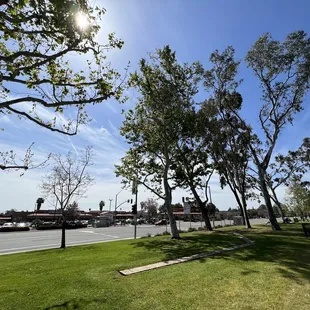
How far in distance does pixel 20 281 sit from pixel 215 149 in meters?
20.9

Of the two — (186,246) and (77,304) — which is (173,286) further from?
(186,246)

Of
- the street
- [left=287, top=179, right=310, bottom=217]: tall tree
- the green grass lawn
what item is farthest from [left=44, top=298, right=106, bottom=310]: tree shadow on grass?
[left=287, top=179, right=310, bottom=217]: tall tree

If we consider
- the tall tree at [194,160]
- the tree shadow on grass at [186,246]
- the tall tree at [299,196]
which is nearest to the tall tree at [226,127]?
the tall tree at [194,160]

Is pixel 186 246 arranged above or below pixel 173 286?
above

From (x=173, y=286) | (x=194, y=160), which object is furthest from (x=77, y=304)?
(x=194, y=160)

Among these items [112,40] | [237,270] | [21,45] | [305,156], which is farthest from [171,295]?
[305,156]

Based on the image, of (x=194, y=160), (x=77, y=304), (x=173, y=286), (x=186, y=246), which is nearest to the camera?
(x=77, y=304)

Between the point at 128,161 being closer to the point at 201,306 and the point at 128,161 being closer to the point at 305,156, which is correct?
the point at 201,306

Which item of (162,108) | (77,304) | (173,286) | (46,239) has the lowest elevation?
(77,304)

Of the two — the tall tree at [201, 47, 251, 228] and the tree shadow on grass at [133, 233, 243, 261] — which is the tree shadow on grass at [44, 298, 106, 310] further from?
the tall tree at [201, 47, 251, 228]

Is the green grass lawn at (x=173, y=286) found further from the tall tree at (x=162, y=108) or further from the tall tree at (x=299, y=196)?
the tall tree at (x=299, y=196)

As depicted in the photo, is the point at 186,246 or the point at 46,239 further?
the point at 46,239

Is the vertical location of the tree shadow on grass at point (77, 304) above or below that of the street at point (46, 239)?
below

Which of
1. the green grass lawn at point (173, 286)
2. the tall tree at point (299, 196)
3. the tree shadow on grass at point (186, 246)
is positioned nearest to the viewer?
the green grass lawn at point (173, 286)
